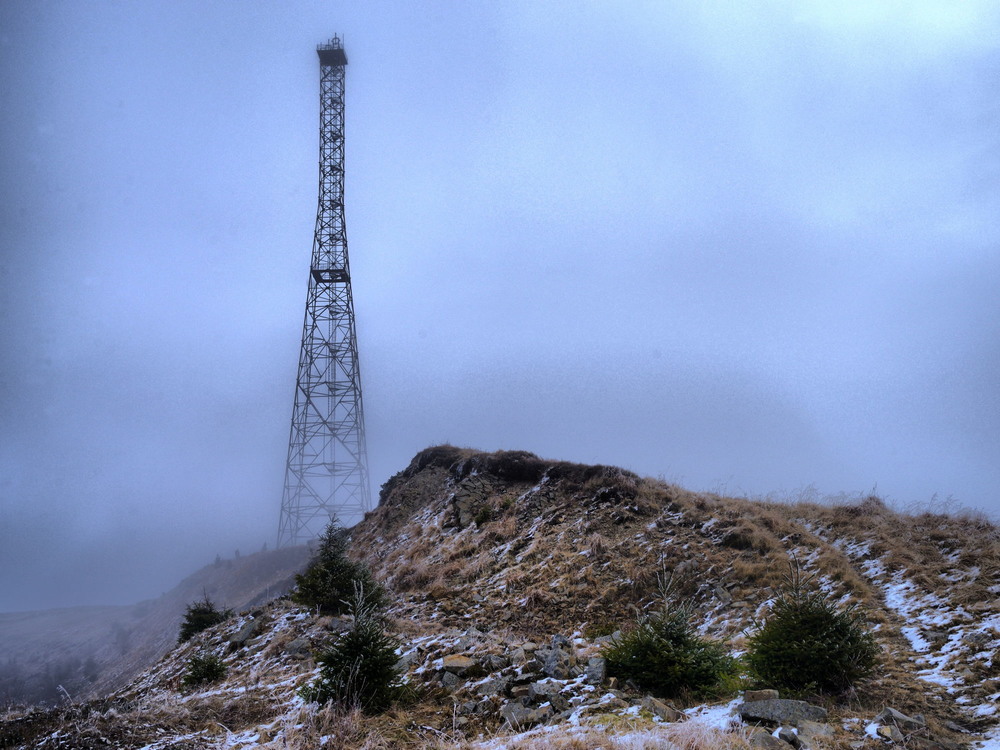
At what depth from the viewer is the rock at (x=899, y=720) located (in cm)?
534

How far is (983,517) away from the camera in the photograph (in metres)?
13.0

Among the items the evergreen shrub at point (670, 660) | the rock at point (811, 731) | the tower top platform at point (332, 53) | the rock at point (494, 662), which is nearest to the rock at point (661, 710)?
the evergreen shrub at point (670, 660)

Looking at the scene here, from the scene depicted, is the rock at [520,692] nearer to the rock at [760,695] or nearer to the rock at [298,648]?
the rock at [760,695]

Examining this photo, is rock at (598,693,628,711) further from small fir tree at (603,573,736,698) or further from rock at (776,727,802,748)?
rock at (776,727,802,748)

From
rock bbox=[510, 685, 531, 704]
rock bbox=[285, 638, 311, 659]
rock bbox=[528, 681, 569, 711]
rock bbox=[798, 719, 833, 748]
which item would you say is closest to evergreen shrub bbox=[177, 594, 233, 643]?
rock bbox=[285, 638, 311, 659]

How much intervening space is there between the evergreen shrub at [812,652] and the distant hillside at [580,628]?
9.7 inches

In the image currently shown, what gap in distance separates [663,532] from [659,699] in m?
9.16

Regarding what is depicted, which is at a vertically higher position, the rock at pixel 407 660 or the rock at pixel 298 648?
the rock at pixel 407 660

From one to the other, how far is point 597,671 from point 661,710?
1.40m

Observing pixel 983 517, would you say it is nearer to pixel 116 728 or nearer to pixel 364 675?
pixel 364 675

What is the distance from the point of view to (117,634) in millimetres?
40281

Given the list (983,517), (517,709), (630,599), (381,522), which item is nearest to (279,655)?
(517,709)

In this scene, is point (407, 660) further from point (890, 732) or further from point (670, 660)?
point (890, 732)

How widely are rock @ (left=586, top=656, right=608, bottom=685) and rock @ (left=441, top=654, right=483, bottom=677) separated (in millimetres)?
1691
